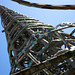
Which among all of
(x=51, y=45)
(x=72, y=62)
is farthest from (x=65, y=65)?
(x=72, y=62)

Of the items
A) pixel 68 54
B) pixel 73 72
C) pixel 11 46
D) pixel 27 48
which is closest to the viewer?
pixel 68 54

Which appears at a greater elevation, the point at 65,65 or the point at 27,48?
the point at 27,48

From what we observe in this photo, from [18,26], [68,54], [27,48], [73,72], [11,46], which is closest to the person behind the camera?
[68,54]

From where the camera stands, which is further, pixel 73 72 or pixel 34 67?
pixel 73 72

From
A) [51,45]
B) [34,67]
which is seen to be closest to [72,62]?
[34,67]

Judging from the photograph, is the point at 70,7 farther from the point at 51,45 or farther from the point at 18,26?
the point at 18,26

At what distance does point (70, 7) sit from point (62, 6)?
0.40ft

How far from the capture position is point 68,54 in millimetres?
3613

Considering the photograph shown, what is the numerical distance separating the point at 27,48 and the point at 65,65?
2.60 metres

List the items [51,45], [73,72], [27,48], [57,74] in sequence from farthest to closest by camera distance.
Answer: [27,48] → [51,45] → [57,74] → [73,72]

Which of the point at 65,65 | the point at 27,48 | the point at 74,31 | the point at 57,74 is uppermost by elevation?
the point at 74,31

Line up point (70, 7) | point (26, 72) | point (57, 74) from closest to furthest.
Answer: point (70, 7) < point (26, 72) < point (57, 74)

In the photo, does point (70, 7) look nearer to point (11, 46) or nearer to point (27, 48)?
point (27, 48)

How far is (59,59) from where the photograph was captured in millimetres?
3393
